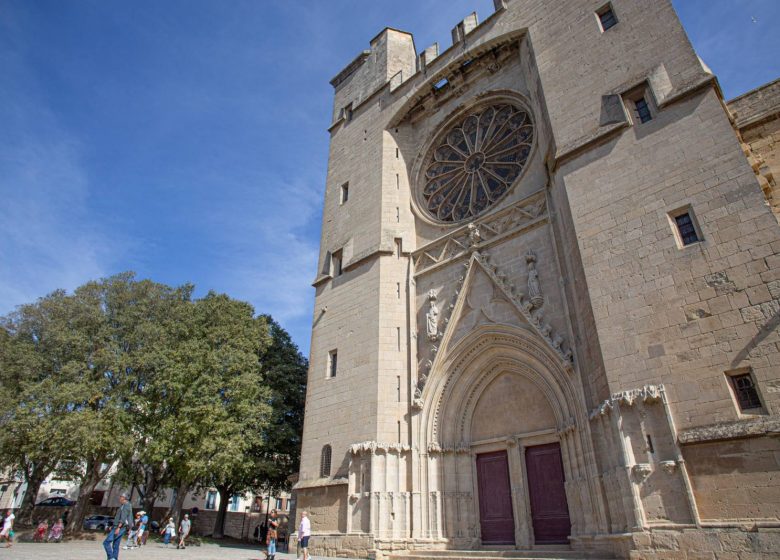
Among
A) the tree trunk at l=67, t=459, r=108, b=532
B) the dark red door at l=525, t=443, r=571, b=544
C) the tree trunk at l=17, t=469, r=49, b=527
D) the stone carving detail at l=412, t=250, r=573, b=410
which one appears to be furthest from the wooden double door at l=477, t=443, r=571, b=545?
the tree trunk at l=17, t=469, r=49, b=527

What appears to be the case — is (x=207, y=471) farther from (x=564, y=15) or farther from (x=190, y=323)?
(x=564, y=15)

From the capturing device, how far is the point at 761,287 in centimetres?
746

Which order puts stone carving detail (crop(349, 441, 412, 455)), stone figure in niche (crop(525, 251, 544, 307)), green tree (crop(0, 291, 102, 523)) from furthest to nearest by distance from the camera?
green tree (crop(0, 291, 102, 523))
stone carving detail (crop(349, 441, 412, 455))
stone figure in niche (crop(525, 251, 544, 307))

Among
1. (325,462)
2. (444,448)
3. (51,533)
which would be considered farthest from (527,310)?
(51,533)

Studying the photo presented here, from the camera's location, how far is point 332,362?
1465cm

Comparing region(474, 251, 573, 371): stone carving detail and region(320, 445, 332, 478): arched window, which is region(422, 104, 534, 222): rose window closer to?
region(474, 251, 573, 371): stone carving detail

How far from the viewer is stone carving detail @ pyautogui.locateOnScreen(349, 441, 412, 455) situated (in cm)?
1186

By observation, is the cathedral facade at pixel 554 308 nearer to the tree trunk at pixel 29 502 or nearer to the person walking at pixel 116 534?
the person walking at pixel 116 534

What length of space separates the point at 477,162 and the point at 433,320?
18.3ft

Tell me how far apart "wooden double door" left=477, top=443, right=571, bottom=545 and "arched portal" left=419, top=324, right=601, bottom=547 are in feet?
0.07

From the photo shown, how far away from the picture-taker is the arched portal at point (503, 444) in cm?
1013

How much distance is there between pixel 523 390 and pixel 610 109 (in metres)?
6.66

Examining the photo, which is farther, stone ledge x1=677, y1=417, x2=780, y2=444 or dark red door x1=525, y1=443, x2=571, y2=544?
dark red door x1=525, y1=443, x2=571, y2=544

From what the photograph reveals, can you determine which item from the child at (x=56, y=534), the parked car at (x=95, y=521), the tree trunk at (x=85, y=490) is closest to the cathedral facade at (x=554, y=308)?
the tree trunk at (x=85, y=490)
